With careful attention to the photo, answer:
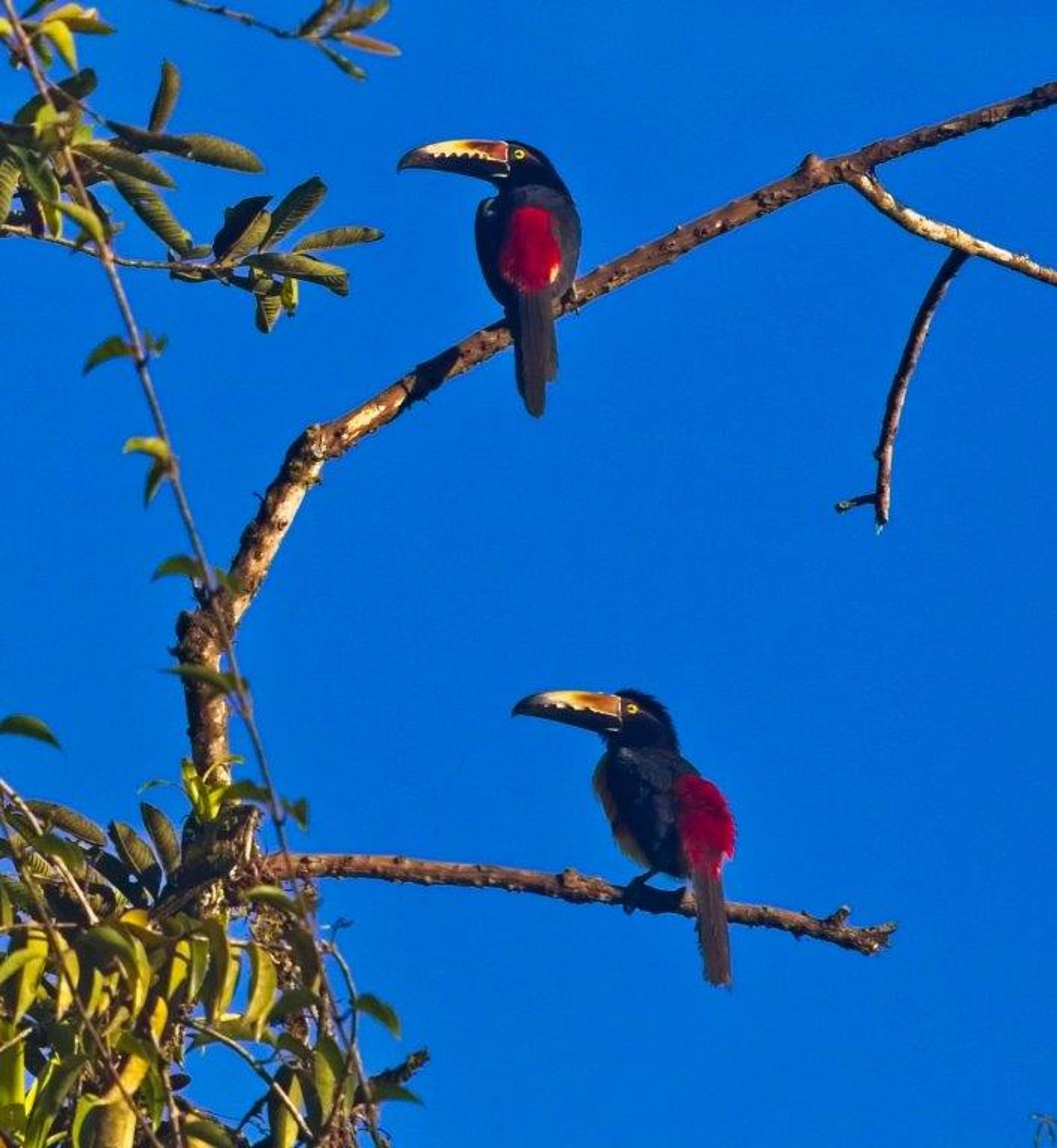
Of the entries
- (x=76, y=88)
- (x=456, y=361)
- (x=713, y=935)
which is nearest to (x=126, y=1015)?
(x=76, y=88)

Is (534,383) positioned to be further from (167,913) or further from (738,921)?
(167,913)

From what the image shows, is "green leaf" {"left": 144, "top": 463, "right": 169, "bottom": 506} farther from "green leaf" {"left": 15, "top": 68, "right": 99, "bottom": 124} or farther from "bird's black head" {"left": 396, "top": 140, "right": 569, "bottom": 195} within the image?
"bird's black head" {"left": 396, "top": 140, "right": 569, "bottom": 195}

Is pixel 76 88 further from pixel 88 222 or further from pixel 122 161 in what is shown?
pixel 88 222

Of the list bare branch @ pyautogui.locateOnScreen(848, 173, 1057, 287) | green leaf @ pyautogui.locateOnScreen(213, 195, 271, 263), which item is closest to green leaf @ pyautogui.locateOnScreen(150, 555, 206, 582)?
green leaf @ pyautogui.locateOnScreen(213, 195, 271, 263)

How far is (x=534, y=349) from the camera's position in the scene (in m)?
7.59

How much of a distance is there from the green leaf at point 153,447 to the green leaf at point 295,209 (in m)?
2.37

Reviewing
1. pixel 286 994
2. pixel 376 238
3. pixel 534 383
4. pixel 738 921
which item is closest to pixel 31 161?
pixel 376 238

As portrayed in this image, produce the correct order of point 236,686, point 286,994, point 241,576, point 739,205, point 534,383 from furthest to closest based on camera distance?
point 534,383 < point 739,205 < point 241,576 < point 286,994 < point 236,686

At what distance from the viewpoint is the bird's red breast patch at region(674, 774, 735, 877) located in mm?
7477

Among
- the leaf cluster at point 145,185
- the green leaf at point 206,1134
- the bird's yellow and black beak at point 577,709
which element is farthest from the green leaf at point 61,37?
the bird's yellow and black beak at point 577,709

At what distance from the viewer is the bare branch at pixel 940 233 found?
18.3 feet

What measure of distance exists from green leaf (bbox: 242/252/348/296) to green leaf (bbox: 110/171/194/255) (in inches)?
7.1

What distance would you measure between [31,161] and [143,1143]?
190 cm

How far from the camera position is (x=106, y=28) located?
12.0 ft
